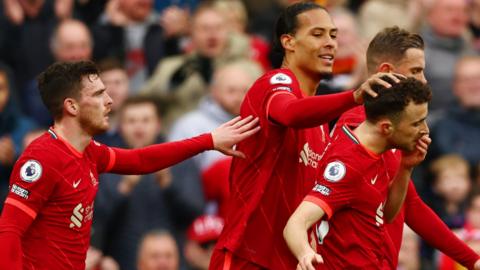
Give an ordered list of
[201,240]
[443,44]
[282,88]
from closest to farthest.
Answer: [282,88], [201,240], [443,44]

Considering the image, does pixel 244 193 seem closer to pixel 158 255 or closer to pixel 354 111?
pixel 354 111

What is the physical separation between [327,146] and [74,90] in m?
1.39

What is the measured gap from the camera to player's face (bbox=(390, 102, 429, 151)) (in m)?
8.20

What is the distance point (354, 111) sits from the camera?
29.1 ft

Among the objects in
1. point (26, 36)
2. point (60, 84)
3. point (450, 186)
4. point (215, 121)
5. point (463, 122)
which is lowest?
point (450, 186)

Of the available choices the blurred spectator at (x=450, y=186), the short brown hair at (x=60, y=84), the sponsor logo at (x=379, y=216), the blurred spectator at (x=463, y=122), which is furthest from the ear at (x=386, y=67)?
the blurred spectator at (x=463, y=122)

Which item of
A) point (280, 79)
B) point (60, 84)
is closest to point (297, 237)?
point (280, 79)

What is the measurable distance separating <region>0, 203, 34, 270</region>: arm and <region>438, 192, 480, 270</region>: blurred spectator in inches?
167

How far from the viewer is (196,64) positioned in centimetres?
1331

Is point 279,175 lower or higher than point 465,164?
higher

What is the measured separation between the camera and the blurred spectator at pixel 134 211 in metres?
11.9

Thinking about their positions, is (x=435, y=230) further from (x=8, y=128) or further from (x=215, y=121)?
(x=8, y=128)

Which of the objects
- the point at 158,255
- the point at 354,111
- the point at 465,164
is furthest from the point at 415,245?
the point at 354,111

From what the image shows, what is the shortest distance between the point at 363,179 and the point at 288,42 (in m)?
1.12
